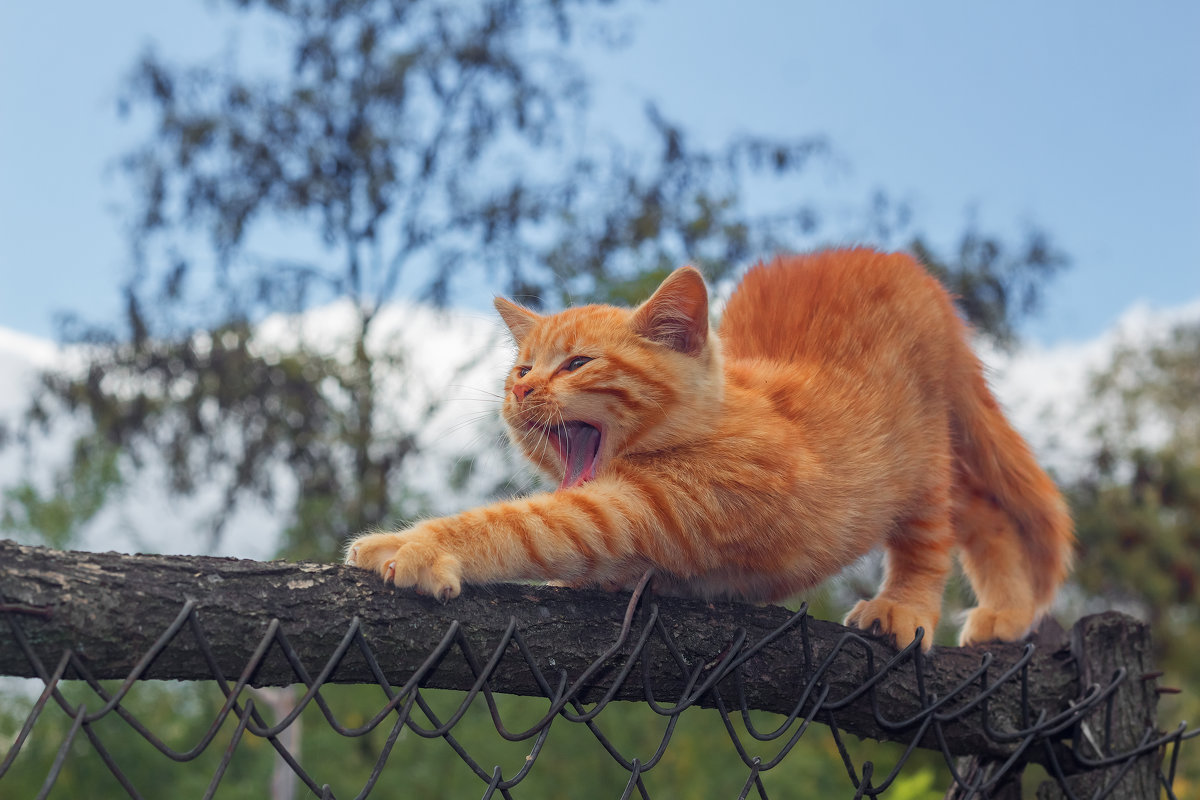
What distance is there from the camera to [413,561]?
113 cm

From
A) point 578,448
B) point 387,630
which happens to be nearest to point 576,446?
point 578,448

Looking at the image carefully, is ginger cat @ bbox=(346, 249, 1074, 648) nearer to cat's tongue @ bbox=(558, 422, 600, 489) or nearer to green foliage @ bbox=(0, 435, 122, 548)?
cat's tongue @ bbox=(558, 422, 600, 489)

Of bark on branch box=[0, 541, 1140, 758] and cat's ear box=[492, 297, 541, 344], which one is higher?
cat's ear box=[492, 297, 541, 344]

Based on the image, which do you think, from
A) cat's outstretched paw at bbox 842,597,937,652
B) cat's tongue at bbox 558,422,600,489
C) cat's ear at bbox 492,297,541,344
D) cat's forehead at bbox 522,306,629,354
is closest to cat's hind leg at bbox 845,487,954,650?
cat's outstretched paw at bbox 842,597,937,652

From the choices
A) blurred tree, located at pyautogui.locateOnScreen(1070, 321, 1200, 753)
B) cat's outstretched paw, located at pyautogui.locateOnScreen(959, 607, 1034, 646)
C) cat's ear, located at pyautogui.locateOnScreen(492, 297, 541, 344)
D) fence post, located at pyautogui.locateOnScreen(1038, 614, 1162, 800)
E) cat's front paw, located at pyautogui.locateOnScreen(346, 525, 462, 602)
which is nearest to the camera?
cat's front paw, located at pyautogui.locateOnScreen(346, 525, 462, 602)

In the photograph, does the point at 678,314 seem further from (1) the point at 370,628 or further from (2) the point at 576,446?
(1) the point at 370,628

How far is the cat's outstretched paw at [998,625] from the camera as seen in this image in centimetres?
217

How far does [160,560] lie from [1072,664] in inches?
61.6

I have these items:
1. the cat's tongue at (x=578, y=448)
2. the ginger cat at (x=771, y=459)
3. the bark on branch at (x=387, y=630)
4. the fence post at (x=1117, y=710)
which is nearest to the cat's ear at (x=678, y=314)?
the ginger cat at (x=771, y=459)

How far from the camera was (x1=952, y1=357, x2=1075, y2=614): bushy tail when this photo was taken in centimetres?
217

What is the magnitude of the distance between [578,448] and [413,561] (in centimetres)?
69

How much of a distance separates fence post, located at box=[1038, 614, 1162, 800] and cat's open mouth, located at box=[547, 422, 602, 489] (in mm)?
932

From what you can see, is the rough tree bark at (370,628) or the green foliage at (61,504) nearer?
the rough tree bark at (370,628)

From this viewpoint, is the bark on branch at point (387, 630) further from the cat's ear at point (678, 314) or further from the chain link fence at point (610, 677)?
the cat's ear at point (678, 314)
